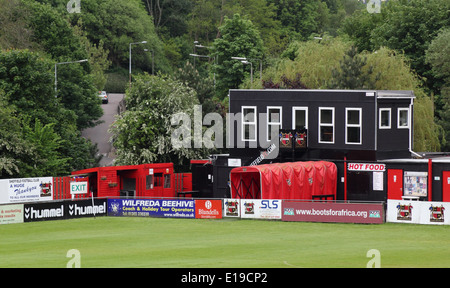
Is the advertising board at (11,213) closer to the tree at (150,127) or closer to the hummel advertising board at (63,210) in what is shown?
the hummel advertising board at (63,210)

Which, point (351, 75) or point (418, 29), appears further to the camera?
point (418, 29)

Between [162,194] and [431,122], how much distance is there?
24.4 metres

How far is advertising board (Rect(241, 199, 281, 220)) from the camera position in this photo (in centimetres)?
4428

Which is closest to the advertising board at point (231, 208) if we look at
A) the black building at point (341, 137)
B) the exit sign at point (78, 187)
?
the black building at point (341, 137)

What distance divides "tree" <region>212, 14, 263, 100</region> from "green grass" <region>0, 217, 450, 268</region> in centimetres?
5778

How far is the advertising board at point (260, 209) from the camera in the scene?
4428cm

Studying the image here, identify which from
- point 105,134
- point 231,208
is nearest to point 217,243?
point 231,208

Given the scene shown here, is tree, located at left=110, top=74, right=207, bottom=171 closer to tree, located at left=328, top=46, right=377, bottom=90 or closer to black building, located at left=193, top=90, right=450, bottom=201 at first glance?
tree, located at left=328, top=46, right=377, bottom=90

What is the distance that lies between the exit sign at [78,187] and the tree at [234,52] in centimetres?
5215

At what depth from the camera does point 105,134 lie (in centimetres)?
10350

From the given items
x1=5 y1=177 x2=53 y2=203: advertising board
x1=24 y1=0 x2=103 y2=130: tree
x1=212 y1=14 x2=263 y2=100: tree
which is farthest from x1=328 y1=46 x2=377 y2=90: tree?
x1=24 y1=0 x2=103 y2=130: tree

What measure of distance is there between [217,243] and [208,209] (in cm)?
1026

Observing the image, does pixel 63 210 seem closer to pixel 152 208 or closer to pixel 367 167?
pixel 152 208

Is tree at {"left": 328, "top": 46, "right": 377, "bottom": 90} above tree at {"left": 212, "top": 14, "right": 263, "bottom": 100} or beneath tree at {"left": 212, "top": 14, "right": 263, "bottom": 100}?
beneath
